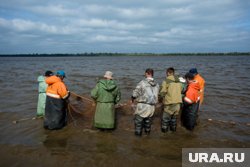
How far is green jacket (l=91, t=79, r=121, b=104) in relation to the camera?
7.06 meters

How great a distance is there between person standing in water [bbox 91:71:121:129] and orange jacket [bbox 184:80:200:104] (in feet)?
7.15

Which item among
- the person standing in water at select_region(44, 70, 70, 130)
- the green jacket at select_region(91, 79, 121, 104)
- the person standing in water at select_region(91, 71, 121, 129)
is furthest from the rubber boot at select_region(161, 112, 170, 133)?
the person standing in water at select_region(44, 70, 70, 130)

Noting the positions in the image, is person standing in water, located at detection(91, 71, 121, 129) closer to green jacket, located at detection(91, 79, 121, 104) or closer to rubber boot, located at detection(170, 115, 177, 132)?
green jacket, located at detection(91, 79, 121, 104)

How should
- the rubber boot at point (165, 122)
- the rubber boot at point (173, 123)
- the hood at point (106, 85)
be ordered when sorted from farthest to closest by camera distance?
1. the rubber boot at point (173, 123)
2. the rubber boot at point (165, 122)
3. the hood at point (106, 85)

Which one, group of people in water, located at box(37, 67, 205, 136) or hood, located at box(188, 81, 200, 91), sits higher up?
hood, located at box(188, 81, 200, 91)

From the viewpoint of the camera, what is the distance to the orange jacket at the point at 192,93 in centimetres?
756

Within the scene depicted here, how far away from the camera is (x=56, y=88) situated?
7223mm

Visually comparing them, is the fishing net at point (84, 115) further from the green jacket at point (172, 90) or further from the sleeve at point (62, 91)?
the green jacket at point (172, 90)

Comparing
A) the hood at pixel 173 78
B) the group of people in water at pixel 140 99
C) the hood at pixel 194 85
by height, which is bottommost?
the group of people in water at pixel 140 99

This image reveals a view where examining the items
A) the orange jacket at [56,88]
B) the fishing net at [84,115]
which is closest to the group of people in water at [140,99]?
the orange jacket at [56,88]

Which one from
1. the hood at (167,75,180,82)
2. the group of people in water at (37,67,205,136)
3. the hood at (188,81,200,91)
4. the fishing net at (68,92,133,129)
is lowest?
the fishing net at (68,92,133,129)

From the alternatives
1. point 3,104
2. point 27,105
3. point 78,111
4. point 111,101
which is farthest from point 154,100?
point 3,104

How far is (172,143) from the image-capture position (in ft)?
23.6

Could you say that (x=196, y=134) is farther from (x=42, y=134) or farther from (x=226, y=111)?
(x=42, y=134)
